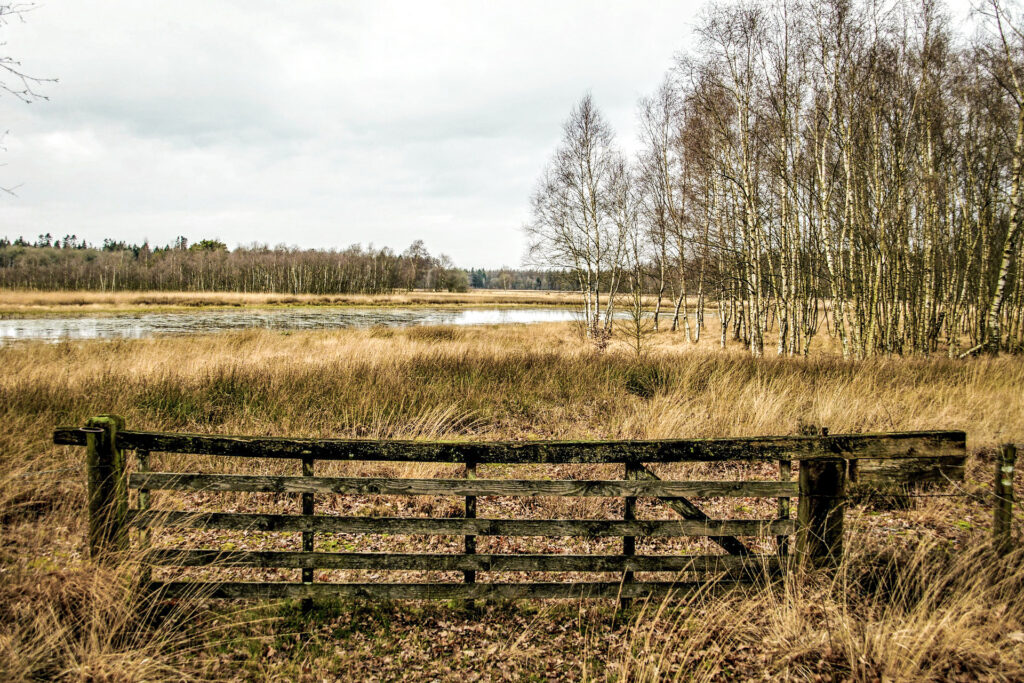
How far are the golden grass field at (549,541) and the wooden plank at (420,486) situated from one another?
1.84 feet

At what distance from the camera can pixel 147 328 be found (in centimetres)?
2553

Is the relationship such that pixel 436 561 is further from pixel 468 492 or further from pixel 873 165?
pixel 873 165

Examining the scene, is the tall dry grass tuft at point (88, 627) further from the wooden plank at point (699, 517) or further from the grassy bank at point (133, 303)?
the grassy bank at point (133, 303)

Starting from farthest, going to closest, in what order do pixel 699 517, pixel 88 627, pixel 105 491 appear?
pixel 699 517 → pixel 105 491 → pixel 88 627

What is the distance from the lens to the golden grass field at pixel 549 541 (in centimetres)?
275

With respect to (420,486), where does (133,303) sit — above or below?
above

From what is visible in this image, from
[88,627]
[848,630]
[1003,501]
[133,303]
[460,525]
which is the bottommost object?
[88,627]

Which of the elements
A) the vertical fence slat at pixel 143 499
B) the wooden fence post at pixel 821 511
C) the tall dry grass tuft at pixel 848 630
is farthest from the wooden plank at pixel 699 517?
the vertical fence slat at pixel 143 499

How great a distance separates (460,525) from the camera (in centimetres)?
328

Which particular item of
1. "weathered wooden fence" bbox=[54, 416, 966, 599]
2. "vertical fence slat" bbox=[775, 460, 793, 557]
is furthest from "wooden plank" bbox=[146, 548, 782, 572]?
"vertical fence slat" bbox=[775, 460, 793, 557]

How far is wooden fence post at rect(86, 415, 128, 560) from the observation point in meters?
3.09

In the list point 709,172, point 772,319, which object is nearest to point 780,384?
point 709,172

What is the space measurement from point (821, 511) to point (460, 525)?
238 centimetres

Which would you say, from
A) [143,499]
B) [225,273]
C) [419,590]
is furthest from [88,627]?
[225,273]
